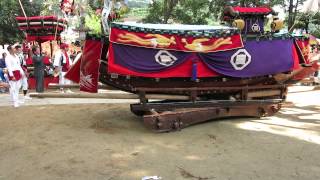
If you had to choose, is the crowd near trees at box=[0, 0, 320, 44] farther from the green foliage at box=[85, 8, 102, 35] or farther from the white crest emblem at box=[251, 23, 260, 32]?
the white crest emblem at box=[251, 23, 260, 32]

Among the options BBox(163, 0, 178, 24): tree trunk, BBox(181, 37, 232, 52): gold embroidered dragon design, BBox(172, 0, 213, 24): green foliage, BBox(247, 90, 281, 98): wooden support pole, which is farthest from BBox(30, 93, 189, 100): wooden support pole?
BBox(172, 0, 213, 24): green foliage

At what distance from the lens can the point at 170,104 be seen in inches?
357

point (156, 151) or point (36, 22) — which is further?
point (36, 22)

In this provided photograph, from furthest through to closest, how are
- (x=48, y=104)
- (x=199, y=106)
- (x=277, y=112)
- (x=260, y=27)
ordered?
(x=48, y=104) → (x=277, y=112) → (x=260, y=27) → (x=199, y=106)

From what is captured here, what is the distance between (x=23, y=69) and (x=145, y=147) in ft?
29.5

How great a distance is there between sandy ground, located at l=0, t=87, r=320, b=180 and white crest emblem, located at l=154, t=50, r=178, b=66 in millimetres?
1457

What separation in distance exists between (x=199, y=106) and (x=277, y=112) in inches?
108

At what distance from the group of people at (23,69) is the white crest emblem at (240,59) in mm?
4961

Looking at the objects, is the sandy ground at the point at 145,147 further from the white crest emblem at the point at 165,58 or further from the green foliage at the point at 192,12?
the green foliage at the point at 192,12

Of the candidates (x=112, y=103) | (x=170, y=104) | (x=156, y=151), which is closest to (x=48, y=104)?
(x=112, y=103)

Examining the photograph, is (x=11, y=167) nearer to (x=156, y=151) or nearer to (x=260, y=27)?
(x=156, y=151)

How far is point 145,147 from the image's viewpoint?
25.2 feet

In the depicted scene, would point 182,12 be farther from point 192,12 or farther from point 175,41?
point 175,41

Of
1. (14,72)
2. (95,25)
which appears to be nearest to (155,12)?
(95,25)
